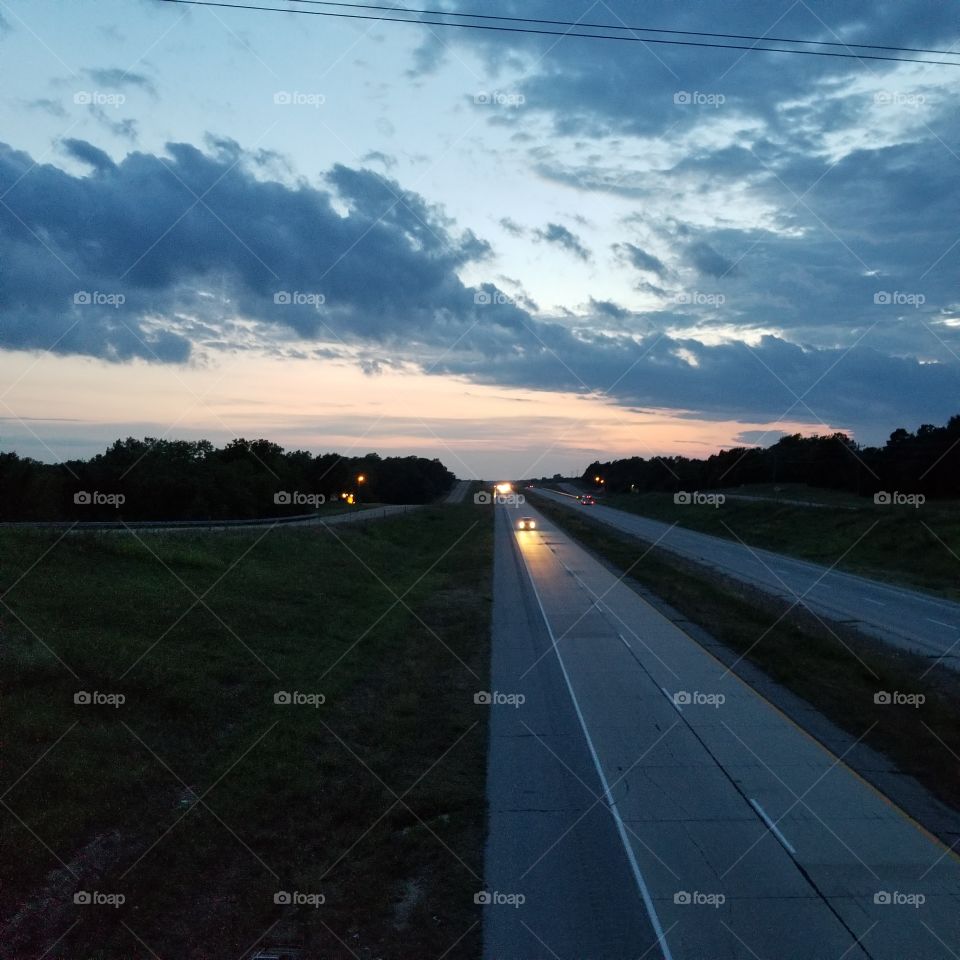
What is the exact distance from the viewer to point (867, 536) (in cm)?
5878

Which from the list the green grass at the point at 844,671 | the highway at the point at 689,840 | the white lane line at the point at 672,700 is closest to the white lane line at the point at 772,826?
the highway at the point at 689,840

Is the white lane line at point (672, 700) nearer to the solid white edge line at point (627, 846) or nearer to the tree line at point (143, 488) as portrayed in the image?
the solid white edge line at point (627, 846)

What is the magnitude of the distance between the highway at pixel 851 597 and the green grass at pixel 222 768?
465 inches

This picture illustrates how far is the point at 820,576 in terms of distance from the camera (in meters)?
42.6

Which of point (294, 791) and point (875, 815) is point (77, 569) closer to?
point (294, 791)

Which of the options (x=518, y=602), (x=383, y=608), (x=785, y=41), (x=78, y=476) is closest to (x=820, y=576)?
(x=518, y=602)

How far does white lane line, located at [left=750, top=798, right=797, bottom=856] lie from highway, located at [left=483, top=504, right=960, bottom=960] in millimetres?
22

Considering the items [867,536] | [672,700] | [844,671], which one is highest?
[867,536]

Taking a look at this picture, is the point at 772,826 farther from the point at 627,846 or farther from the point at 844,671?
the point at 844,671

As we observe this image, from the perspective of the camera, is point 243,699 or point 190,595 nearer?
point 243,699

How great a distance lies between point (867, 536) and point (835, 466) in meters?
69.2

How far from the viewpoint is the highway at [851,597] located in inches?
992

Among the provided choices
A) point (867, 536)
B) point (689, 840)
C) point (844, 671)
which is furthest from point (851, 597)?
point (689, 840)

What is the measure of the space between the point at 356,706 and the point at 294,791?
4.71 m
